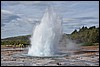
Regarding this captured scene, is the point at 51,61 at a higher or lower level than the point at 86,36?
lower

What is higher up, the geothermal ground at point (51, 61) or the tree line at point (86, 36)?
the tree line at point (86, 36)

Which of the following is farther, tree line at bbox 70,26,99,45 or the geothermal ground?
tree line at bbox 70,26,99,45

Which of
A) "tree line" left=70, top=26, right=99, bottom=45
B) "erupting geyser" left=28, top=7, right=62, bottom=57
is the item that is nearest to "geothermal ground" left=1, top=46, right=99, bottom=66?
"erupting geyser" left=28, top=7, right=62, bottom=57

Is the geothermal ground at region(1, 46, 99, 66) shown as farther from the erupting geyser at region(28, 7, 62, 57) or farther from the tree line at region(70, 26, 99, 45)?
the tree line at region(70, 26, 99, 45)

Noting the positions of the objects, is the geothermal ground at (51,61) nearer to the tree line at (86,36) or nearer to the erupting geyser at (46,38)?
the erupting geyser at (46,38)

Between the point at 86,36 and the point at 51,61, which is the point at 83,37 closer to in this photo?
the point at 86,36

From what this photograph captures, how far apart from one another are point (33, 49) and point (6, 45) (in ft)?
25.6

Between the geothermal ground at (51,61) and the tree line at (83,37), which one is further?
the tree line at (83,37)

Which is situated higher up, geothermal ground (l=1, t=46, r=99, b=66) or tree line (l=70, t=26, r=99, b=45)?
tree line (l=70, t=26, r=99, b=45)

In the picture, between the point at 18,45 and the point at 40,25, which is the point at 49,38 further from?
the point at 18,45

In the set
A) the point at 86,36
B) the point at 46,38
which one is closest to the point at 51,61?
the point at 46,38

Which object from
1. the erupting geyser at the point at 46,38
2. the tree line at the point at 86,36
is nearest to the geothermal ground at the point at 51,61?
the erupting geyser at the point at 46,38

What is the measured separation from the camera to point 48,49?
15.9 m

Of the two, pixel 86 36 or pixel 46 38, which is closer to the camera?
pixel 46 38
